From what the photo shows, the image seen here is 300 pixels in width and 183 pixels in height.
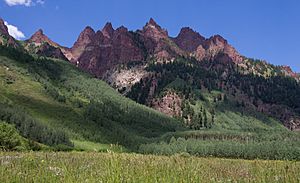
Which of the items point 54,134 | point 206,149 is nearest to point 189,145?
point 206,149

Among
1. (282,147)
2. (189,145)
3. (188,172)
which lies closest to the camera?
(188,172)

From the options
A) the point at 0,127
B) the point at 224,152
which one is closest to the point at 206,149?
the point at 224,152

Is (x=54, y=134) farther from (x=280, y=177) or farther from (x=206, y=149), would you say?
(x=280, y=177)

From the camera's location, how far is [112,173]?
26.1ft

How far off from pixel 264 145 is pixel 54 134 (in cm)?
9214

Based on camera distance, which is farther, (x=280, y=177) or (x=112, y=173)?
(x=280, y=177)

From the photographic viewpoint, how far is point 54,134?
180 metres

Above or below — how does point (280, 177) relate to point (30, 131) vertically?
below

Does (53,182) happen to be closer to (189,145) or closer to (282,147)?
(282,147)

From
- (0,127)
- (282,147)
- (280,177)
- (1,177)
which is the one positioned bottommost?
(1,177)

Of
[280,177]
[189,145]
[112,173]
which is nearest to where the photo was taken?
[112,173]

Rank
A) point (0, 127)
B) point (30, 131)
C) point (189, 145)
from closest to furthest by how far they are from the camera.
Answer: point (0, 127), point (30, 131), point (189, 145)

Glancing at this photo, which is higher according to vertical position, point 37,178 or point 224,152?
point 224,152

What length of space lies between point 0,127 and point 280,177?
65.1 m
